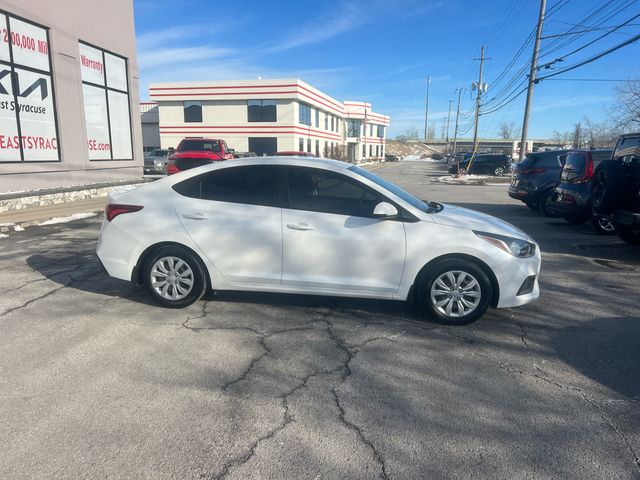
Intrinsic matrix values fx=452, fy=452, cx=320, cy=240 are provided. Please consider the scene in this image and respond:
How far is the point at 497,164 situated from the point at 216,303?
36619 millimetres

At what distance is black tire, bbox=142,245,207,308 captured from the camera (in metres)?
4.72

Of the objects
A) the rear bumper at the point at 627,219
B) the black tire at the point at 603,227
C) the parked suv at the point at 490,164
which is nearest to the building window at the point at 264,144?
the parked suv at the point at 490,164

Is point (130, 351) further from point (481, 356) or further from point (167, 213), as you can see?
point (481, 356)

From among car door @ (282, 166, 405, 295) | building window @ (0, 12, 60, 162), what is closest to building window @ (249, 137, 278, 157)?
building window @ (0, 12, 60, 162)

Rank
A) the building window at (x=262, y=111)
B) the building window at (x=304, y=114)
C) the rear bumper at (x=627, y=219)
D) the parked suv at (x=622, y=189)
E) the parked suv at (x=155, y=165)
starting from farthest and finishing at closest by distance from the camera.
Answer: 1. the building window at (x=304, y=114)
2. the building window at (x=262, y=111)
3. the parked suv at (x=155, y=165)
4. the parked suv at (x=622, y=189)
5. the rear bumper at (x=627, y=219)

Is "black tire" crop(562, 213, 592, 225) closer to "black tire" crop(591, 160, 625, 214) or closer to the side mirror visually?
"black tire" crop(591, 160, 625, 214)

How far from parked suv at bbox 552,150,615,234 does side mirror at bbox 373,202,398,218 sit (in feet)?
21.2

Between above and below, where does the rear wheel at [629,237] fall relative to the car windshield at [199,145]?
below

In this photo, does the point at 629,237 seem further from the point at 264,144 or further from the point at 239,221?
the point at 264,144

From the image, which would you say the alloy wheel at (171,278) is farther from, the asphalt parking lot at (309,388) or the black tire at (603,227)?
the black tire at (603,227)

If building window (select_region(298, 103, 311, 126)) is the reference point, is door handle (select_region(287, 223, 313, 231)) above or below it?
below

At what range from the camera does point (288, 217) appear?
15.0 feet

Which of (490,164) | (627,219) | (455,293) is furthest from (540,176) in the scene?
(490,164)

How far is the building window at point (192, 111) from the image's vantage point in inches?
1724
